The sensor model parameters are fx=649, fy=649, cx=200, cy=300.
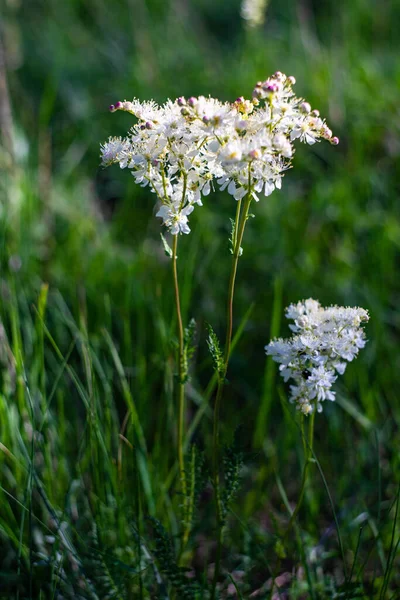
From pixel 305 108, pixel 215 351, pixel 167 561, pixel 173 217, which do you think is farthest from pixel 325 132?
pixel 167 561

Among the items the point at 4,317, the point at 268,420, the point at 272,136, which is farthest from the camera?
the point at 268,420

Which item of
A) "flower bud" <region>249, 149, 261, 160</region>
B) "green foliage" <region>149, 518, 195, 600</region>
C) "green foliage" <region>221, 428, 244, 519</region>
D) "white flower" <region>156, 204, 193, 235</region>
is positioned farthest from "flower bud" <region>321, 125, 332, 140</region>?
"green foliage" <region>149, 518, 195, 600</region>

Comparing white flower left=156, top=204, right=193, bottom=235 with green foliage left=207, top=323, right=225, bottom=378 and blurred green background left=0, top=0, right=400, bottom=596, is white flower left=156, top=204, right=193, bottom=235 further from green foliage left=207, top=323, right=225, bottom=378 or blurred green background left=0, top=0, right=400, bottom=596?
green foliage left=207, top=323, right=225, bottom=378

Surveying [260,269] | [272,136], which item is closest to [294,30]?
[260,269]

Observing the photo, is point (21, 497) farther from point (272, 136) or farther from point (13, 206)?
point (13, 206)

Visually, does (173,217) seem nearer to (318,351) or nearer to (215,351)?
(215,351)

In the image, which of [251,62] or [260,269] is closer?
[260,269]
